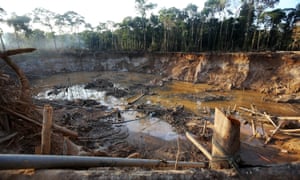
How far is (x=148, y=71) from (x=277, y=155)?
27.0 meters

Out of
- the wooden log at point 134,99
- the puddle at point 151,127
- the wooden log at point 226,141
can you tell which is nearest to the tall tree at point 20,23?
the wooden log at point 134,99

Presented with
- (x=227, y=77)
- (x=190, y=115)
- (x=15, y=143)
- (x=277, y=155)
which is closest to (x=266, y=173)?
(x=15, y=143)

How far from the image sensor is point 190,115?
1246 cm

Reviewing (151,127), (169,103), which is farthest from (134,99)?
(151,127)

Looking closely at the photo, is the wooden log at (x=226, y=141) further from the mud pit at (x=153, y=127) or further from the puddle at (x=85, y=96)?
the puddle at (x=85, y=96)

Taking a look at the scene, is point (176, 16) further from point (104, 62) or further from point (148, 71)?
point (104, 62)

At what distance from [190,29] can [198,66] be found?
36.7ft

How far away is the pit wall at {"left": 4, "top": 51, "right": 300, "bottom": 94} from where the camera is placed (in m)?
18.6

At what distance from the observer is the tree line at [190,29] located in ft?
82.4

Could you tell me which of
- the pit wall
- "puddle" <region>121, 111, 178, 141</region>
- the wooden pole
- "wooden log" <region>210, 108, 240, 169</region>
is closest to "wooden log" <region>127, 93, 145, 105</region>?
"puddle" <region>121, 111, 178, 141</region>

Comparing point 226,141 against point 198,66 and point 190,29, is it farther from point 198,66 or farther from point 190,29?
point 190,29

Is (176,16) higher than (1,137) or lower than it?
higher

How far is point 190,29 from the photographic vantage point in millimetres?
33312

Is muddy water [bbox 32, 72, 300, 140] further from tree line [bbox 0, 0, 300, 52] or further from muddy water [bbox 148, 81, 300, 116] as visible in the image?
tree line [bbox 0, 0, 300, 52]
